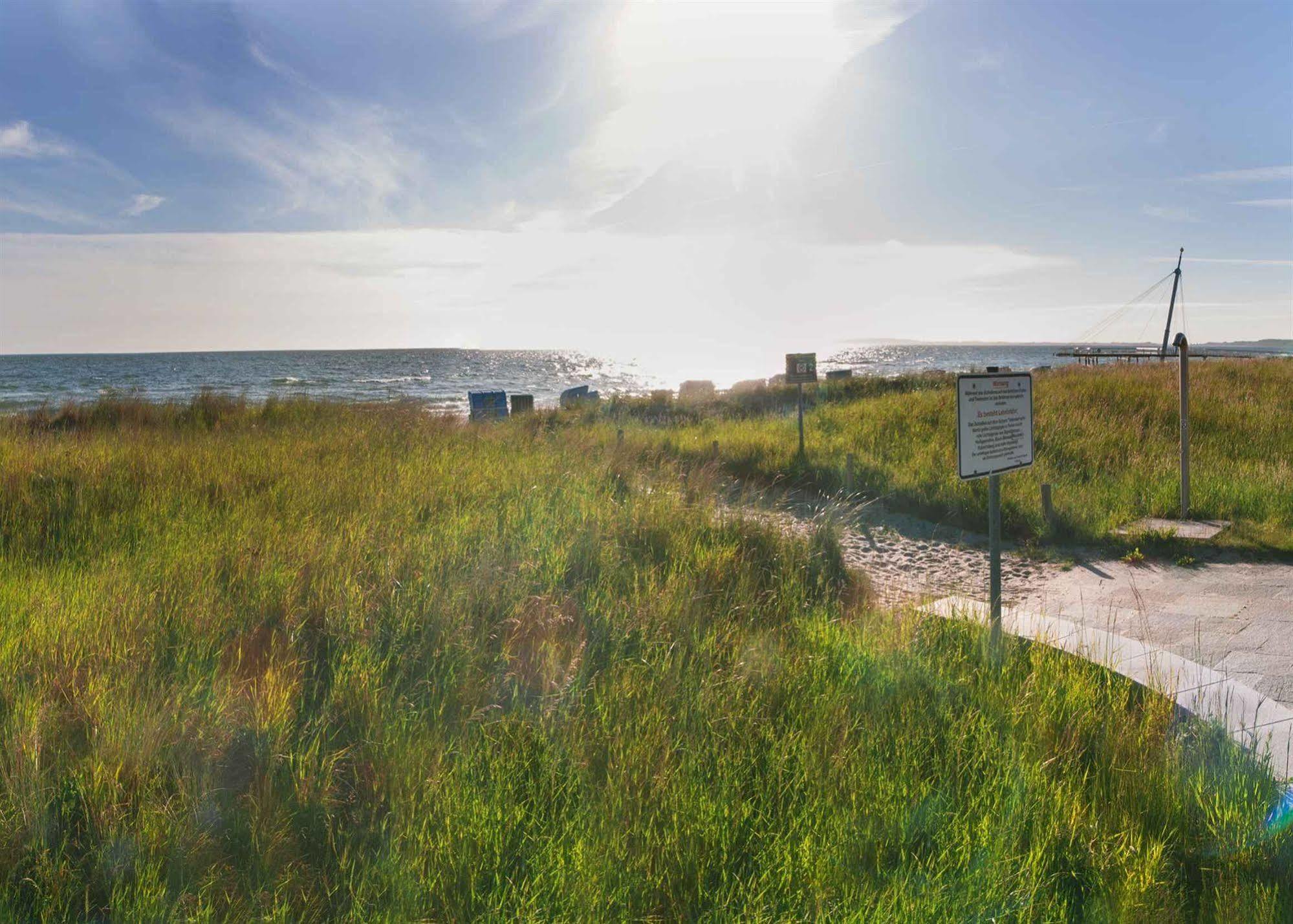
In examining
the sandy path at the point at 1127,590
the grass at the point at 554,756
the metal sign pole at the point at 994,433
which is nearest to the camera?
the grass at the point at 554,756

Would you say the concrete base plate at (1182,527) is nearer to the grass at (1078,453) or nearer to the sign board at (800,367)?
the grass at (1078,453)

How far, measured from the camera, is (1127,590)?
6234 mm

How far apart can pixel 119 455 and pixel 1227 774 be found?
374 inches

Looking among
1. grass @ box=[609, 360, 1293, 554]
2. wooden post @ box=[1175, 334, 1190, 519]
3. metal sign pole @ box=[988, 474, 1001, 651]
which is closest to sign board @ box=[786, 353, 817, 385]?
grass @ box=[609, 360, 1293, 554]

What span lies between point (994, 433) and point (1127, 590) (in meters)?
3.18

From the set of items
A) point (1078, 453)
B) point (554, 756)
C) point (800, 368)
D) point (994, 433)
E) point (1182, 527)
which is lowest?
point (1182, 527)

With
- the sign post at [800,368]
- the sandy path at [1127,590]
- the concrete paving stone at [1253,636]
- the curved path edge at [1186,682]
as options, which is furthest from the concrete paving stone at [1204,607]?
the sign post at [800,368]

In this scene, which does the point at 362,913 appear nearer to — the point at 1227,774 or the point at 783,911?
the point at 783,911

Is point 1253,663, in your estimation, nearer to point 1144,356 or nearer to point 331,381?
point 1144,356

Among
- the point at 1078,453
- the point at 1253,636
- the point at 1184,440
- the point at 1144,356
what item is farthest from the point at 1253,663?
the point at 1144,356

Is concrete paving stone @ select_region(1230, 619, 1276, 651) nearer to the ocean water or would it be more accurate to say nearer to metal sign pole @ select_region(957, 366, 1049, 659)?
metal sign pole @ select_region(957, 366, 1049, 659)

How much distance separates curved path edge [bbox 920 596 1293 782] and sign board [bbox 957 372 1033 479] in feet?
3.21

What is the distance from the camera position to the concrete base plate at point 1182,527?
7617 millimetres

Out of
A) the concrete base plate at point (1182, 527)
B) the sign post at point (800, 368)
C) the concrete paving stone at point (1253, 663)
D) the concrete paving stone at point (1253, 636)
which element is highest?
the sign post at point (800, 368)
